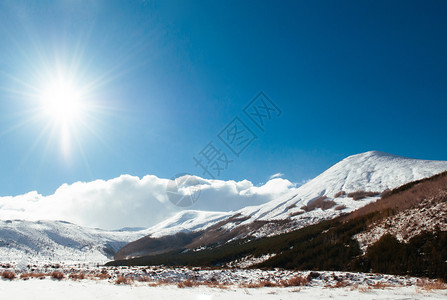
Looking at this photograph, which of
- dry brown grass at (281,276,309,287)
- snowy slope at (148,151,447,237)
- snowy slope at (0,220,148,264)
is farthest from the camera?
snowy slope at (0,220,148,264)

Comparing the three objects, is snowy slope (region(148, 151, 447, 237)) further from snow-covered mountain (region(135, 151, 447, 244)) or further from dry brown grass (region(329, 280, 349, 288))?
dry brown grass (region(329, 280, 349, 288))

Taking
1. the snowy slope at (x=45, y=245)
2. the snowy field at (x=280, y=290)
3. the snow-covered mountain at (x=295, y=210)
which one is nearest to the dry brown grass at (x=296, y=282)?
the snowy field at (x=280, y=290)

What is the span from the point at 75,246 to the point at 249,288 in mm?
179749

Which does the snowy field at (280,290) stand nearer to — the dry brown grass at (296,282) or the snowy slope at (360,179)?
the dry brown grass at (296,282)

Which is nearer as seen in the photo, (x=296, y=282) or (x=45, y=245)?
(x=296, y=282)

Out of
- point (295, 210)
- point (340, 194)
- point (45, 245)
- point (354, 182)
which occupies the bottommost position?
point (295, 210)

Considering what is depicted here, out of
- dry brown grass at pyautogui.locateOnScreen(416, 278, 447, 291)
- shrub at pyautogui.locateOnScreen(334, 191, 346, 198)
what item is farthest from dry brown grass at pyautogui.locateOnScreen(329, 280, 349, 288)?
shrub at pyautogui.locateOnScreen(334, 191, 346, 198)

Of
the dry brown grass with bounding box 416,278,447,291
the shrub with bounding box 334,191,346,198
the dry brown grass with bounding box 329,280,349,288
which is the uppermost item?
the shrub with bounding box 334,191,346,198

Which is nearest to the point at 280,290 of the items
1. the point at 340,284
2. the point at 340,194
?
the point at 340,284

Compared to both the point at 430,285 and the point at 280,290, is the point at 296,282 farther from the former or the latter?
the point at 430,285

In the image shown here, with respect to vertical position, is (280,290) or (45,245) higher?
(45,245)

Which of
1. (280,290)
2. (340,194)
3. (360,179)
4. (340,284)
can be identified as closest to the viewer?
(280,290)

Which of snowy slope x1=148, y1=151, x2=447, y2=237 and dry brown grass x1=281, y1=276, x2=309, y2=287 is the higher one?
snowy slope x1=148, y1=151, x2=447, y2=237

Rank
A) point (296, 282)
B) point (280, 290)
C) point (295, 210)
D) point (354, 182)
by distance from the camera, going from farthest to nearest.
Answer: point (354, 182), point (295, 210), point (296, 282), point (280, 290)
